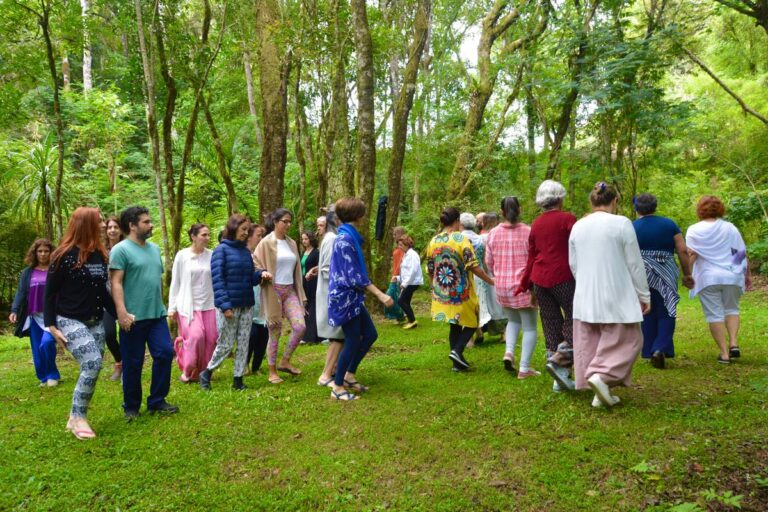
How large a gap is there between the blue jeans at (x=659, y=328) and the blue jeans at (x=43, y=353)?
742 centimetres

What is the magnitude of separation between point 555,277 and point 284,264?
3.17 metres

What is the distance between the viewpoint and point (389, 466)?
3959mm

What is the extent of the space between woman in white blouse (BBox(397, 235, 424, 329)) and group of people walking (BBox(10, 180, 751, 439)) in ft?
8.01

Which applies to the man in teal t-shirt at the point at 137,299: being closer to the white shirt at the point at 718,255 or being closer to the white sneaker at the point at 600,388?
the white sneaker at the point at 600,388

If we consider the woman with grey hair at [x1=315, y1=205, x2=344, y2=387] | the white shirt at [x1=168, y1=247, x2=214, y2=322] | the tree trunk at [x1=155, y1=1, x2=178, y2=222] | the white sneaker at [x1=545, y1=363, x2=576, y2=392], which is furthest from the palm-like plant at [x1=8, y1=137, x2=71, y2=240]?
the white sneaker at [x1=545, y1=363, x2=576, y2=392]

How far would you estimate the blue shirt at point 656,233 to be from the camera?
6.07 metres

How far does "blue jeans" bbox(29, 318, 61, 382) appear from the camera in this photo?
22.6 ft

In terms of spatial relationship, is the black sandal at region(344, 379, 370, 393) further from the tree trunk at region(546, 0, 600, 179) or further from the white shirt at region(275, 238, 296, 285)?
the tree trunk at region(546, 0, 600, 179)

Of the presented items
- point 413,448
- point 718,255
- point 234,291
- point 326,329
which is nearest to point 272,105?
point 234,291

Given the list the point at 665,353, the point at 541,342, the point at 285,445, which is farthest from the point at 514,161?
the point at 285,445

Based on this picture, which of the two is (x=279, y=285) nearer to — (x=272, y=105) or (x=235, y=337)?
(x=235, y=337)

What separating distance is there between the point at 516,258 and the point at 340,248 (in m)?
2.09

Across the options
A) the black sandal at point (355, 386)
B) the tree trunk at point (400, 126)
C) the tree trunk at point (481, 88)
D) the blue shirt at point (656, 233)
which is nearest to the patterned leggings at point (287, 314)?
the black sandal at point (355, 386)

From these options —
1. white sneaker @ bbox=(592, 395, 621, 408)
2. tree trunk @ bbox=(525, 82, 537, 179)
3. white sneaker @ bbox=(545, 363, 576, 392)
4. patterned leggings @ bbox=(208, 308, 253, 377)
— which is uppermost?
tree trunk @ bbox=(525, 82, 537, 179)
